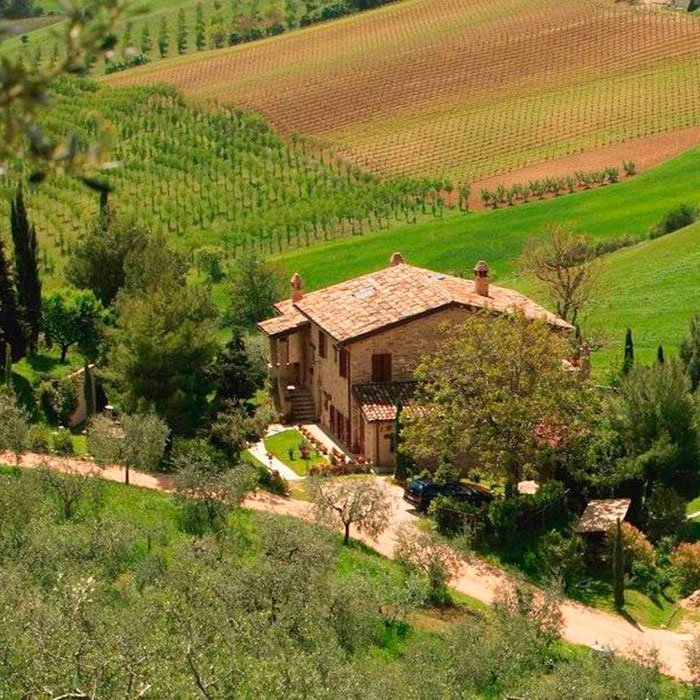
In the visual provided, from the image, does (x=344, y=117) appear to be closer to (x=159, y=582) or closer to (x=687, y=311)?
(x=687, y=311)

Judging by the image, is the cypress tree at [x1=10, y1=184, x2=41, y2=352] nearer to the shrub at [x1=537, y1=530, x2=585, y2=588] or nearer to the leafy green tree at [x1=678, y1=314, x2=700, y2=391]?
the leafy green tree at [x1=678, y1=314, x2=700, y2=391]

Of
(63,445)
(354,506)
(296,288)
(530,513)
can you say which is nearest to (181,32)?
(296,288)

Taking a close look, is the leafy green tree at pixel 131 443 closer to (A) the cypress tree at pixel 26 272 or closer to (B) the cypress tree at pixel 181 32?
(A) the cypress tree at pixel 26 272

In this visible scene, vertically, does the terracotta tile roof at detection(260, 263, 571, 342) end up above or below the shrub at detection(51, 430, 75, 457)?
above

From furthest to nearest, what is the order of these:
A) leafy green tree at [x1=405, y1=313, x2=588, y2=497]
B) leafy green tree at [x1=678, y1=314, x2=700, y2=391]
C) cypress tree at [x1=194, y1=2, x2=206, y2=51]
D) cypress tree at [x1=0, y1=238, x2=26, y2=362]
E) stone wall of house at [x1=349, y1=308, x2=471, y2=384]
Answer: cypress tree at [x1=194, y1=2, x2=206, y2=51] < cypress tree at [x1=0, y1=238, x2=26, y2=362] < leafy green tree at [x1=678, y1=314, x2=700, y2=391] < stone wall of house at [x1=349, y1=308, x2=471, y2=384] < leafy green tree at [x1=405, y1=313, x2=588, y2=497]

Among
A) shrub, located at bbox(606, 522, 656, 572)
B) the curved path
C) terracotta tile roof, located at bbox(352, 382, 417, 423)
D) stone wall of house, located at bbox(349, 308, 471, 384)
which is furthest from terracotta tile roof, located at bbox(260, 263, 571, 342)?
shrub, located at bbox(606, 522, 656, 572)

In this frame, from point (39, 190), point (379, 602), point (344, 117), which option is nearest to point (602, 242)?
point (39, 190)
